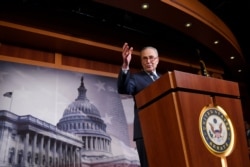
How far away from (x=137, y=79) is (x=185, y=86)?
46 centimetres

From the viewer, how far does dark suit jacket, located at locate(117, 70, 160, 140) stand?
1.41m

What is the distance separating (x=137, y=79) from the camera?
1507 mm

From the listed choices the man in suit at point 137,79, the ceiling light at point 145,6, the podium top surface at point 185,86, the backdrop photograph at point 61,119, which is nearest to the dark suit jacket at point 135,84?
the man in suit at point 137,79

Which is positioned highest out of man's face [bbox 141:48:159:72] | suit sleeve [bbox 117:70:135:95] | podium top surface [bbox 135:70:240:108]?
man's face [bbox 141:48:159:72]

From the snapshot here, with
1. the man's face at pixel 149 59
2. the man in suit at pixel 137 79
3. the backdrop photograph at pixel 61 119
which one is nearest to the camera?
the man in suit at pixel 137 79

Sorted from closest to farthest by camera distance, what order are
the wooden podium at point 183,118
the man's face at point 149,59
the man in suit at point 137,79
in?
1. the wooden podium at point 183,118
2. the man in suit at point 137,79
3. the man's face at point 149,59

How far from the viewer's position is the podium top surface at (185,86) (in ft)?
3.53

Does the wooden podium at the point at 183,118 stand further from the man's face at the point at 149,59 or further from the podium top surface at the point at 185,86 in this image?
the man's face at the point at 149,59

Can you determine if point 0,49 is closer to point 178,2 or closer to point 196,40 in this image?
point 178,2

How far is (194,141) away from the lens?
101cm

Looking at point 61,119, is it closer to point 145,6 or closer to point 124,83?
point 145,6

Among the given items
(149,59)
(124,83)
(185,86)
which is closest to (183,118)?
(185,86)

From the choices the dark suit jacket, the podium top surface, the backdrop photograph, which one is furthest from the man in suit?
the backdrop photograph

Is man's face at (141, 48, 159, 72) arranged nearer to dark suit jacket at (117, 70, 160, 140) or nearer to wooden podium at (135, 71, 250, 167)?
dark suit jacket at (117, 70, 160, 140)
